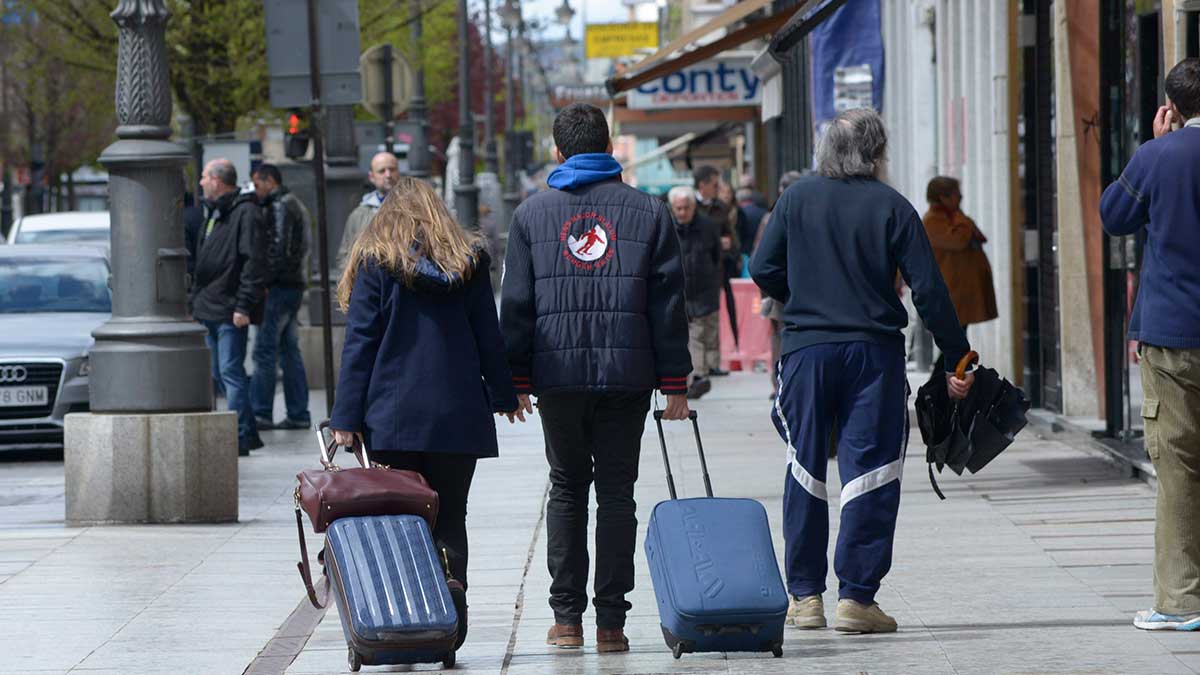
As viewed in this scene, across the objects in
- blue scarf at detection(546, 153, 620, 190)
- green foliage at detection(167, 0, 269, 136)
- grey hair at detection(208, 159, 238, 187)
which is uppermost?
green foliage at detection(167, 0, 269, 136)

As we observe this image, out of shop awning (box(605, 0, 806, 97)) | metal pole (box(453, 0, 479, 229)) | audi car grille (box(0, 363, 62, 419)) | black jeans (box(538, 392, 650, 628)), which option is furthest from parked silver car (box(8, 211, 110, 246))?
black jeans (box(538, 392, 650, 628))

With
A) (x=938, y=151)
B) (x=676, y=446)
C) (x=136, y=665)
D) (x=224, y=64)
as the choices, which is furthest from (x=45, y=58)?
(x=136, y=665)

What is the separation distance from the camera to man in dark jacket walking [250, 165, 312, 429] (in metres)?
15.4

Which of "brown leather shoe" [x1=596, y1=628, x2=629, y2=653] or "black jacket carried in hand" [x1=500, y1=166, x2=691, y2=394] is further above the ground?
"black jacket carried in hand" [x1=500, y1=166, x2=691, y2=394]

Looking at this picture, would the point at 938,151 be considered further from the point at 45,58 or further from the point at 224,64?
the point at 45,58

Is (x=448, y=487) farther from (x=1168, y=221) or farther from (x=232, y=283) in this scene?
(x=232, y=283)

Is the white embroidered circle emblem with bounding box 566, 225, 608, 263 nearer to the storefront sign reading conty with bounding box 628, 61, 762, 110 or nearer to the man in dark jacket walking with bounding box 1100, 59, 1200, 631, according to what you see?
the man in dark jacket walking with bounding box 1100, 59, 1200, 631

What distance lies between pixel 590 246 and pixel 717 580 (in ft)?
3.88

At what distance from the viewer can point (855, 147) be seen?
7.63m

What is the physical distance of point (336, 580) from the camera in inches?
268

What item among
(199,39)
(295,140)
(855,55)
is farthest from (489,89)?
(855,55)

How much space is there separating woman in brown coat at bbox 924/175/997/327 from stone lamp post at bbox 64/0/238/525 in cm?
456

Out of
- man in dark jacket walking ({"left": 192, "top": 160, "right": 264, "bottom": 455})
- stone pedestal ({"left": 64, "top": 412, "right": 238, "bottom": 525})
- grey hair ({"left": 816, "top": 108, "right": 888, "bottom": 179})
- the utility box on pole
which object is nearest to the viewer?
grey hair ({"left": 816, "top": 108, "right": 888, "bottom": 179})

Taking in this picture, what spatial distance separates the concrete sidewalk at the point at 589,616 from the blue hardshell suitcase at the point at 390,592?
42cm
